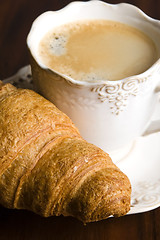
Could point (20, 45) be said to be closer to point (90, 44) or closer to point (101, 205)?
point (90, 44)

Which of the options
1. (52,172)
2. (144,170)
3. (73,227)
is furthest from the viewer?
(144,170)

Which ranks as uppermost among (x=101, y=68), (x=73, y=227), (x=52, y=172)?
(x=101, y=68)

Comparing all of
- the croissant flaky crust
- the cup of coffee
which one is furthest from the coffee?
the croissant flaky crust

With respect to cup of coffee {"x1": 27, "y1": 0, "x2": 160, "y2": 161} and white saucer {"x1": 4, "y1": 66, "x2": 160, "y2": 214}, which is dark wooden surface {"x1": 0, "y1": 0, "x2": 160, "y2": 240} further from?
cup of coffee {"x1": 27, "y1": 0, "x2": 160, "y2": 161}

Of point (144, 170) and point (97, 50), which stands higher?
point (97, 50)

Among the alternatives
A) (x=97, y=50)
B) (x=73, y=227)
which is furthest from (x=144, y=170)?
(x=97, y=50)

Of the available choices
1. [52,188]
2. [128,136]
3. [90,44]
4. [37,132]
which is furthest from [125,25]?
[52,188]

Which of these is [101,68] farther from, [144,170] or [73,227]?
[73,227]
